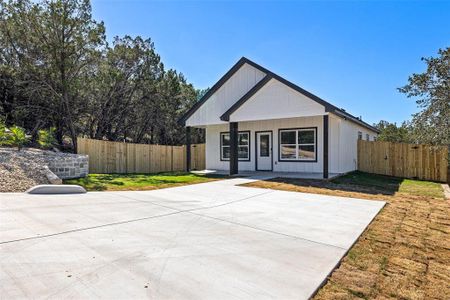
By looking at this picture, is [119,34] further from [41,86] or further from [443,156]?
[443,156]

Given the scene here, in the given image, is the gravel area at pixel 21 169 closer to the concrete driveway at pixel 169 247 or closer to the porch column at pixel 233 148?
the concrete driveway at pixel 169 247

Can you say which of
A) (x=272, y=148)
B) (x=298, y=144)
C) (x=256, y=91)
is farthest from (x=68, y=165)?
(x=298, y=144)

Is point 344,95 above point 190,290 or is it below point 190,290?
above

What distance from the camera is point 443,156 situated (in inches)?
Result: 520

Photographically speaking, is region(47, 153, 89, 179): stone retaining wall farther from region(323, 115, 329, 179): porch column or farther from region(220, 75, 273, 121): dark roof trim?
region(323, 115, 329, 179): porch column

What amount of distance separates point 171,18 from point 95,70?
7067mm

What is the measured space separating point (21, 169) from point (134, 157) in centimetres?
757

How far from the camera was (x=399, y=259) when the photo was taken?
371 centimetres

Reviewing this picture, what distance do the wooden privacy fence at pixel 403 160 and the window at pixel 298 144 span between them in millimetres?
4047

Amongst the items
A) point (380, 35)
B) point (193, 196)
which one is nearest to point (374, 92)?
point (380, 35)

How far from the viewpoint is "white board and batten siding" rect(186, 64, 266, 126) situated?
51.9 feet

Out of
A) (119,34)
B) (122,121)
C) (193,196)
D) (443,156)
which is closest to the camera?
(193,196)

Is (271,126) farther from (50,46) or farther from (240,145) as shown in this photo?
(50,46)

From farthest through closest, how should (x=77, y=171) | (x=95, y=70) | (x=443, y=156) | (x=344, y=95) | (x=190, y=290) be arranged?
(x=344, y=95)
(x=95, y=70)
(x=443, y=156)
(x=77, y=171)
(x=190, y=290)
